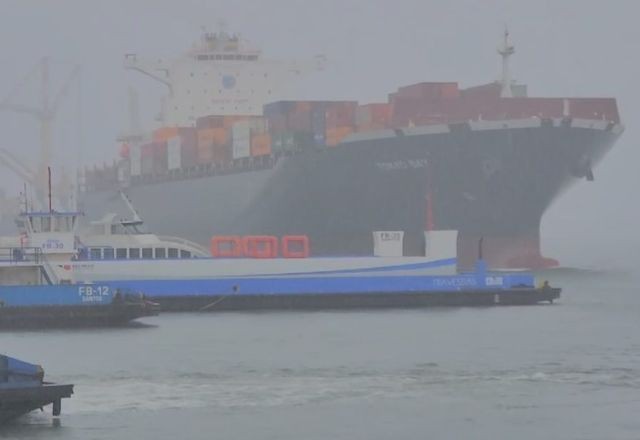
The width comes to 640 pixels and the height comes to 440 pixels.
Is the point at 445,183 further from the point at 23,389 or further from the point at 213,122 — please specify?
the point at 23,389

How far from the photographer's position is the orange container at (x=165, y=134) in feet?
328

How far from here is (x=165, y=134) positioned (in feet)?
334

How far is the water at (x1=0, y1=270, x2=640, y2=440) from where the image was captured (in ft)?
96.5

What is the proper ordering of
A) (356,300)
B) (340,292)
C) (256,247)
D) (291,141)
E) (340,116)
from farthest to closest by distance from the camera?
1. (291,141)
2. (340,116)
3. (256,247)
4. (356,300)
5. (340,292)

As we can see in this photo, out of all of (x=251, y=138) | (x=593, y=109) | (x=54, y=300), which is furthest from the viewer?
(x=251, y=138)

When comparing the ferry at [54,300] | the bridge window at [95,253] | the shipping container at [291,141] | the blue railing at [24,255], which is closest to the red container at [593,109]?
the shipping container at [291,141]

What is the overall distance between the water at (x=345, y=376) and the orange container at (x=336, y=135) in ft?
98.8

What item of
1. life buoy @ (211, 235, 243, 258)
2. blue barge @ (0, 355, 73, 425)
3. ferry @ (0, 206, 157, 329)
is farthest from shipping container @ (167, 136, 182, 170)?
blue barge @ (0, 355, 73, 425)

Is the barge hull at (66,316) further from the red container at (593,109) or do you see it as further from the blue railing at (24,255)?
the red container at (593,109)

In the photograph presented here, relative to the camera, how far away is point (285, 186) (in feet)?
279

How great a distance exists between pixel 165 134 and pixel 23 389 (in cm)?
7398

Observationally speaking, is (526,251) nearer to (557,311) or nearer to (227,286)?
(557,311)

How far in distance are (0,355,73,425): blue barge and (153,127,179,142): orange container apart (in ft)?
232

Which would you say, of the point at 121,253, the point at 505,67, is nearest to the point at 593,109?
the point at 505,67
